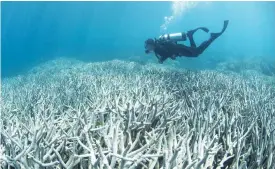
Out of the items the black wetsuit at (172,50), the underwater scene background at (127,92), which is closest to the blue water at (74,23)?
the underwater scene background at (127,92)

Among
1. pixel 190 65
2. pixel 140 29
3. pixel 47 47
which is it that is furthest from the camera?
pixel 140 29

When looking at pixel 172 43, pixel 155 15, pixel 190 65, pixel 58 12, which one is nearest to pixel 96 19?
pixel 58 12

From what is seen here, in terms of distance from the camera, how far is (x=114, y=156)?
1.95m

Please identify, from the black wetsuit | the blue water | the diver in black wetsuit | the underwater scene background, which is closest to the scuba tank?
the diver in black wetsuit

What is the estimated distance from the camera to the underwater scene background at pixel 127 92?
2.32 meters

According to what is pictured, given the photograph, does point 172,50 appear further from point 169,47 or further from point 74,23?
point 74,23

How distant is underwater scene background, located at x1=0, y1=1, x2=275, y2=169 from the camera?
2316mm

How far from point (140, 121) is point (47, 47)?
9737 centimetres

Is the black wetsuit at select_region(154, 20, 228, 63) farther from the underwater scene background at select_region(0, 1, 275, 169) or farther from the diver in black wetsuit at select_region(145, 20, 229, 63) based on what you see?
the underwater scene background at select_region(0, 1, 275, 169)

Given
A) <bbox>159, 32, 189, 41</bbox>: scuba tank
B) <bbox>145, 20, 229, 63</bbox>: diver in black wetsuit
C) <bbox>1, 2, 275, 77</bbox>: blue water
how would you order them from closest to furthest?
1. <bbox>145, 20, 229, 63</bbox>: diver in black wetsuit
2. <bbox>159, 32, 189, 41</bbox>: scuba tank
3. <bbox>1, 2, 275, 77</bbox>: blue water

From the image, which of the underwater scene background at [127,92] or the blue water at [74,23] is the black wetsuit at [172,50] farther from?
the blue water at [74,23]

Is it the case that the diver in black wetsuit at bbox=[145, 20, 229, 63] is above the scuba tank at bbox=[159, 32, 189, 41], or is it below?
below

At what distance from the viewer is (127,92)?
497 centimetres

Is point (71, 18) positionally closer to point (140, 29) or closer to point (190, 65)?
point (140, 29)
